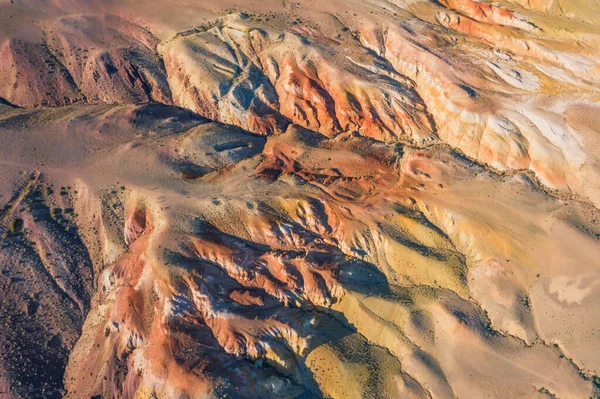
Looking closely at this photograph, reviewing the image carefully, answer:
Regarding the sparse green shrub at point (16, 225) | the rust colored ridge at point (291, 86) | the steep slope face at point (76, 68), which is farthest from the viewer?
the steep slope face at point (76, 68)

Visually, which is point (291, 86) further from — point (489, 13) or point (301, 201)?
point (489, 13)

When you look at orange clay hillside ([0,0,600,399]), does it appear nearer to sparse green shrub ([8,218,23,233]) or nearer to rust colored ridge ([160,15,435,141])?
sparse green shrub ([8,218,23,233])

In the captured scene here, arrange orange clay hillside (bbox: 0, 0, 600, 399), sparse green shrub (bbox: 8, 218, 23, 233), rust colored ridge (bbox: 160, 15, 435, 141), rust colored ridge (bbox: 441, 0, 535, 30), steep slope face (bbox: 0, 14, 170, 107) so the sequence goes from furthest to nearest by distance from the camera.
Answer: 1. rust colored ridge (bbox: 441, 0, 535, 30)
2. steep slope face (bbox: 0, 14, 170, 107)
3. rust colored ridge (bbox: 160, 15, 435, 141)
4. sparse green shrub (bbox: 8, 218, 23, 233)
5. orange clay hillside (bbox: 0, 0, 600, 399)

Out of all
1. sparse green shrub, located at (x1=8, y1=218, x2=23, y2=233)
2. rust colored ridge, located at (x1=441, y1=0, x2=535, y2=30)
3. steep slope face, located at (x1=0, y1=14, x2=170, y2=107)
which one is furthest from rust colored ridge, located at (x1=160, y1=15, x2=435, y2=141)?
sparse green shrub, located at (x1=8, y1=218, x2=23, y2=233)

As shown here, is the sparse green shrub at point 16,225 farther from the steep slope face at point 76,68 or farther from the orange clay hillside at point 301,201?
the steep slope face at point 76,68

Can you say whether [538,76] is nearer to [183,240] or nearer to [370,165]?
[370,165]

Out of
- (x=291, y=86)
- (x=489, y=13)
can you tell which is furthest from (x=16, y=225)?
(x=489, y=13)

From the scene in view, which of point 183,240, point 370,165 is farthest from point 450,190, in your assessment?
point 183,240

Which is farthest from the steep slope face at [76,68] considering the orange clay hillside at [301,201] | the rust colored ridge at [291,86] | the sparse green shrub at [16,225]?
the sparse green shrub at [16,225]
